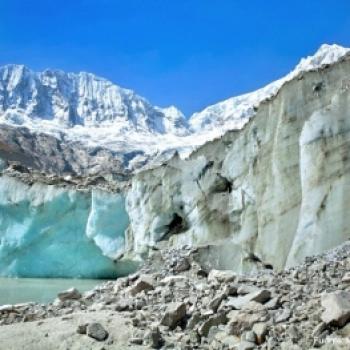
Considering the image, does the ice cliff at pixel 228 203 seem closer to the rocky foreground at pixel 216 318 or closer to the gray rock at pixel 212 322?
the rocky foreground at pixel 216 318

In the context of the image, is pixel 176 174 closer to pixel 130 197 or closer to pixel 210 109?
pixel 130 197

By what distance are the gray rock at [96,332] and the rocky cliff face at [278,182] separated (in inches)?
238

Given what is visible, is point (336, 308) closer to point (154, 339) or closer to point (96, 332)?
point (154, 339)

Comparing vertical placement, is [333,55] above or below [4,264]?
above

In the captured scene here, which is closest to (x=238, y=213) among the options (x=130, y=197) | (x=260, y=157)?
(x=260, y=157)

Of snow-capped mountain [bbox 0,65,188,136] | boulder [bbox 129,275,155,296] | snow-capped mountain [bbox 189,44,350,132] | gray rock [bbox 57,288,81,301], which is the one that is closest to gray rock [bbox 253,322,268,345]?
boulder [bbox 129,275,155,296]

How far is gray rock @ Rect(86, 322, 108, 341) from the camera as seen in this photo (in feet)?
24.8

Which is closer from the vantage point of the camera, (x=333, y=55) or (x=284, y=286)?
(x=284, y=286)

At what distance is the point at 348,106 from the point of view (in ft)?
43.4

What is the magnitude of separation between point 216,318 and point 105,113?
539 ft

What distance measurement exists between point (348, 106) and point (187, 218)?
35.1 feet

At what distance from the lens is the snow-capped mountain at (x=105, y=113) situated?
12462 centimetres

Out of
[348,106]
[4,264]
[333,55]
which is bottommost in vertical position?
[4,264]

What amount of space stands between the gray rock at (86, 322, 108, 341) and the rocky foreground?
0.5 inches
